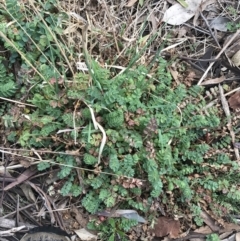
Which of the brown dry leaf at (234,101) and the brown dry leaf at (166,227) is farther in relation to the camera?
the brown dry leaf at (234,101)

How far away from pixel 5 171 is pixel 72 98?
0.51 meters

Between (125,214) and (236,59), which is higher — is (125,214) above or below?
below

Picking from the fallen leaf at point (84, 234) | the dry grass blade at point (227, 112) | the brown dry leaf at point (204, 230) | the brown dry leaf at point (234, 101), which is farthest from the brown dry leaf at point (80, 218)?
the brown dry leaf at point (234, 101)

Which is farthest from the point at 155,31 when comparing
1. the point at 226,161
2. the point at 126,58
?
the point at 226,161

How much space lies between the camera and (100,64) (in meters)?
2.39

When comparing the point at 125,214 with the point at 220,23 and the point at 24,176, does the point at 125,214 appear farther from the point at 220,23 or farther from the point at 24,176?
the point at 220,23

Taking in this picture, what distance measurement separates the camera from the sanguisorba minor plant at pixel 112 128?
221 cm

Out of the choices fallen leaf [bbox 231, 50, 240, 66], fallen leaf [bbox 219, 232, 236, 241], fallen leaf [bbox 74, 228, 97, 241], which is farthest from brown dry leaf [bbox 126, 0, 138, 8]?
fallen leaf [bbox 219, 232, 236, 241]

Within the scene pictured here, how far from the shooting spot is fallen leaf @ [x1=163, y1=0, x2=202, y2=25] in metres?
2.58

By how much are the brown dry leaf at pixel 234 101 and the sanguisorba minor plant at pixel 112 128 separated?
180 mm

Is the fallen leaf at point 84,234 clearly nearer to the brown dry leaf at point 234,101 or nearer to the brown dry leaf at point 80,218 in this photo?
the brown dry leaf at point 80,218

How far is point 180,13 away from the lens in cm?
259

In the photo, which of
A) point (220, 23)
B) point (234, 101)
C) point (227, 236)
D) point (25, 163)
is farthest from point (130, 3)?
point (227, 236)

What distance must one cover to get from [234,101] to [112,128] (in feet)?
2.38
